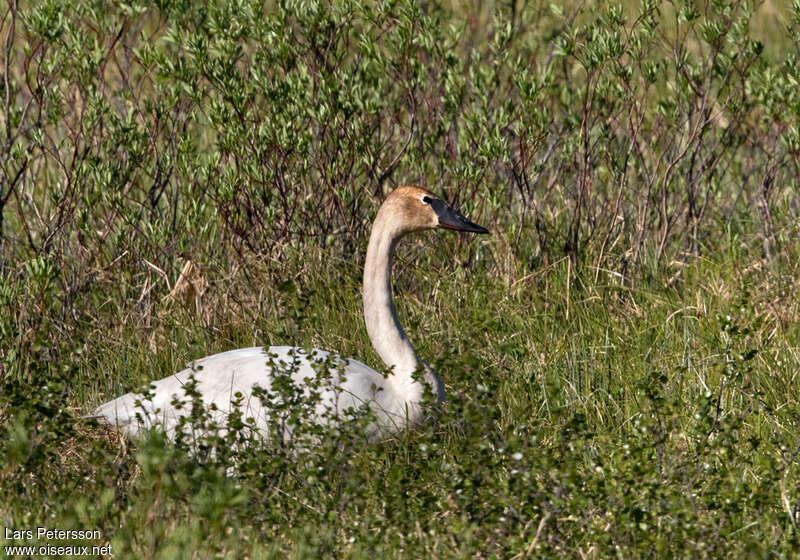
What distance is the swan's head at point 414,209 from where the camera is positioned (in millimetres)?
6176

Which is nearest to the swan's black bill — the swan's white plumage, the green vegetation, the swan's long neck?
the swan's long neck

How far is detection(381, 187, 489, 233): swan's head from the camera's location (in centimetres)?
618

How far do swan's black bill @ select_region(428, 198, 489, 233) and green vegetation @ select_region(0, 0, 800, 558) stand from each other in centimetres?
56

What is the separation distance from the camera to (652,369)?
625cm

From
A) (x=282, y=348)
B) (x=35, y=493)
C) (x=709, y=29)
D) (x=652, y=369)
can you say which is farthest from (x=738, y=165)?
(x=35, y=493)

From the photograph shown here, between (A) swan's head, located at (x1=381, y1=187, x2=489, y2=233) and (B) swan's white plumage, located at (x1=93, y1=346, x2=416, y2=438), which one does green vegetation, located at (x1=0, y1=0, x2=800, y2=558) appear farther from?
(A) swan's head, located at (x1=381, y1=187, x2=489, y2=233)

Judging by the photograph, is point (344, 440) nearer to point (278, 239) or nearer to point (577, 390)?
point (577, 390)

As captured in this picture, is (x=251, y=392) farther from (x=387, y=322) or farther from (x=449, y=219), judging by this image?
(x=449, y=219)

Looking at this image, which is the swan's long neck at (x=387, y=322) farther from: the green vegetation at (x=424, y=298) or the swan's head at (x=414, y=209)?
the green vegetation at (x=424, y=298)

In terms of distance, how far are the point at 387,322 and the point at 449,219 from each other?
0.65 m

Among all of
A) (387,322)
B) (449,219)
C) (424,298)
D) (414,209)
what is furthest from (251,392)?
(424,298)

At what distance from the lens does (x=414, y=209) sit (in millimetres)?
6188

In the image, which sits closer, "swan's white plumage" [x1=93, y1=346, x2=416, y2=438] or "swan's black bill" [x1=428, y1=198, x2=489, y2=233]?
"swan's white plumage" [x1=93, y1=346, x2=416, y2=438]

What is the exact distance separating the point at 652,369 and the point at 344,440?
1.86m
